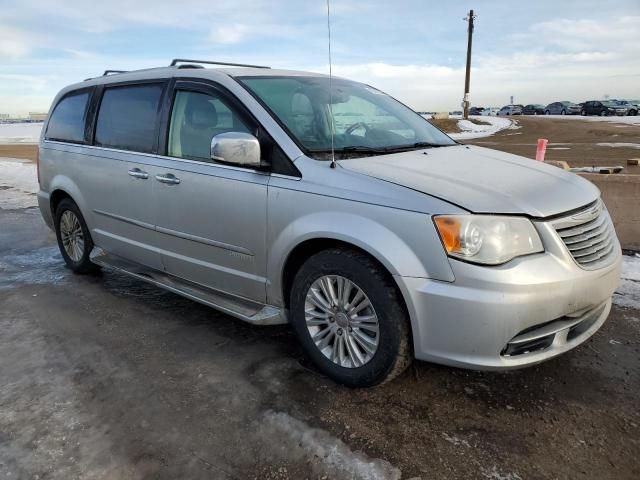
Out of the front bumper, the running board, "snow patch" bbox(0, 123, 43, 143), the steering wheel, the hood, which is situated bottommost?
"snow patch" bbox(0, 123, 43, 143)

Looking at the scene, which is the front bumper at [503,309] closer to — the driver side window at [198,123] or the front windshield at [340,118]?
the front windshield at [340,118]

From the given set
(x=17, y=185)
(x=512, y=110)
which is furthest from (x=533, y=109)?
(x=17, y=185)

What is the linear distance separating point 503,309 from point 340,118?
5.70 feet

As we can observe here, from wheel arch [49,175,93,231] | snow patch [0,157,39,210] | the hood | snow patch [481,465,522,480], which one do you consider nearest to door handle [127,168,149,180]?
wheel arch [49,175,93,231]

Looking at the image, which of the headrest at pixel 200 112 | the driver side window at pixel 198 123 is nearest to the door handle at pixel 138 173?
the driver side window at pixel 198 123

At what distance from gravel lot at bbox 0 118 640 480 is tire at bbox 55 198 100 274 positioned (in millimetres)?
1115

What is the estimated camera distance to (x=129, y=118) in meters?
4.18

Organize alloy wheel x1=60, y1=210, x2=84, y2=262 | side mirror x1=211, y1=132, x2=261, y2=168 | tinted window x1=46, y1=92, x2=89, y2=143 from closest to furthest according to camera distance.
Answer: side mirror x1=211, y1=132, x2=261, y2=168, tinted window x1=46, y1=92, x2=89, y2=143, alloy wheel x1=60, y1=210, x2=84, y2=262

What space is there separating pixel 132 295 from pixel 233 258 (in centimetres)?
168

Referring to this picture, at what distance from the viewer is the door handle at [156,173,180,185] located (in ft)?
11.8

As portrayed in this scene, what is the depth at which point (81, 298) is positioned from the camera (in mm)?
4496

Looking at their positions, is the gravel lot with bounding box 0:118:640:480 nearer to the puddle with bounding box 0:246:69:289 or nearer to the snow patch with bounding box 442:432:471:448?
the snow patch with bounding box 442:432:471:448

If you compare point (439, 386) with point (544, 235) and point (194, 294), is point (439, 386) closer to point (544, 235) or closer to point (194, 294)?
point (544, 235)

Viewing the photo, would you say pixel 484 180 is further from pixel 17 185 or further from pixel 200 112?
pixel 17 185
